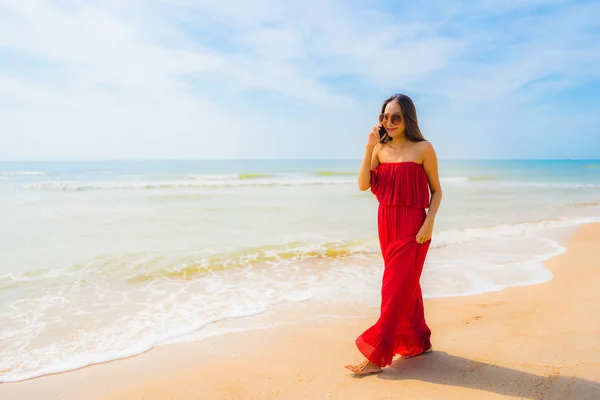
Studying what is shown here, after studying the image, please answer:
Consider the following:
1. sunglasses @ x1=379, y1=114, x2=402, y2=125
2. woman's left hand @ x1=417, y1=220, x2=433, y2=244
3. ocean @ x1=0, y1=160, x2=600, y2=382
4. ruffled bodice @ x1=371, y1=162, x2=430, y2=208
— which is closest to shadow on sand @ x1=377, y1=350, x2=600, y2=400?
woman's left hand @ x1=417, y1=220, x2=433, y2=244

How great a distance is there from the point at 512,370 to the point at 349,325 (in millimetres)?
1687

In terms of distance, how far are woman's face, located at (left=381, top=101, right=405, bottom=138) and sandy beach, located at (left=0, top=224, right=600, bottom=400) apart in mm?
1934

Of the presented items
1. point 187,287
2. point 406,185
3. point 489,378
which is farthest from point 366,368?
point 187,287

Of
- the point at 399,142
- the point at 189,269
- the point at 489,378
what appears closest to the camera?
the point at 489,378

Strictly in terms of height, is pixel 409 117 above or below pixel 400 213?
above

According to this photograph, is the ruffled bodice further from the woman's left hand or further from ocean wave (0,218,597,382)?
ocean wave (0,218,597,382)

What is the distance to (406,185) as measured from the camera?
3.25 meters

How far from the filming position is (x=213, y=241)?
9062 mm

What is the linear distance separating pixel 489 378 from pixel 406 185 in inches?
62.7

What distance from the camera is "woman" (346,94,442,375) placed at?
3254 millimetres

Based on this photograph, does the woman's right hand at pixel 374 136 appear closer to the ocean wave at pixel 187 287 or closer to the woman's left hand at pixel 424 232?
the woman's left hand at pixel 424 232

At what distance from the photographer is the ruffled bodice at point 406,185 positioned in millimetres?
3246

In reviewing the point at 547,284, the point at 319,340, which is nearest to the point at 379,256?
the point at 547,284

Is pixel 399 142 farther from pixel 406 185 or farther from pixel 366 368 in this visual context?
pixel 366 368
